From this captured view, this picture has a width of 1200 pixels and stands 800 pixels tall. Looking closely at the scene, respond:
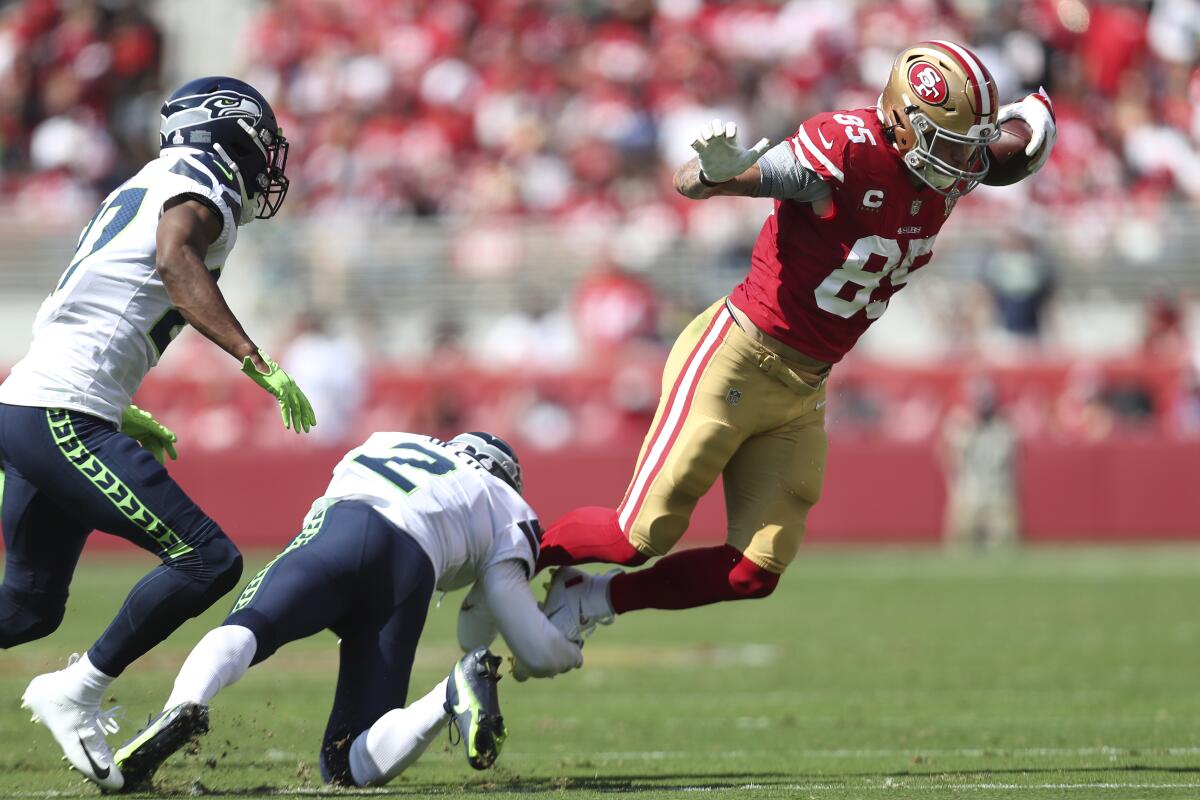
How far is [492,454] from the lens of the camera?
5691mm

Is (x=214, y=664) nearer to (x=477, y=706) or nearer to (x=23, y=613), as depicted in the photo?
(x=477, y=706)

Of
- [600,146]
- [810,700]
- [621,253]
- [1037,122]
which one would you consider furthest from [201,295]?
[600,146]

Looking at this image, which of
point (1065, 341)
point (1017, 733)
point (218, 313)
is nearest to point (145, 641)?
point (218, 313)

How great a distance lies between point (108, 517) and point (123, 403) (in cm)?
39

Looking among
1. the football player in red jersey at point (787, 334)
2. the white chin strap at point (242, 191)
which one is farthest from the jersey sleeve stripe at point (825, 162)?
the white chin strap at point (242, 191)

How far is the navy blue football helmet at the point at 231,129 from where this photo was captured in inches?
214

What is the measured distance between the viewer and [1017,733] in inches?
259

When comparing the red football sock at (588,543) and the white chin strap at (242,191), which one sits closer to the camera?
the white chin strap at (242,191)

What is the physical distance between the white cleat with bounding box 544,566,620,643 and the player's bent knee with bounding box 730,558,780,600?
0.41 metres

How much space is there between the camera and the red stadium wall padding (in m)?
14.6

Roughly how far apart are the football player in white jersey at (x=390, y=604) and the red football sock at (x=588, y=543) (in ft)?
1.29

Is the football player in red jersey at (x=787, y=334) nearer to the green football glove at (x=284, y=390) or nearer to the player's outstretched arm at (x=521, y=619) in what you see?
the player's outstretched arm at (x=521, y=619)

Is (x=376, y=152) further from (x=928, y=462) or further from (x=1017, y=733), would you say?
(x=1017, y=733)

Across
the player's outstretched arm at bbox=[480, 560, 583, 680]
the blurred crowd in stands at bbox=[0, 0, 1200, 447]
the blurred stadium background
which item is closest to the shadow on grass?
the player's outstretched arm at bbox=[480, 560, 583, 680]
